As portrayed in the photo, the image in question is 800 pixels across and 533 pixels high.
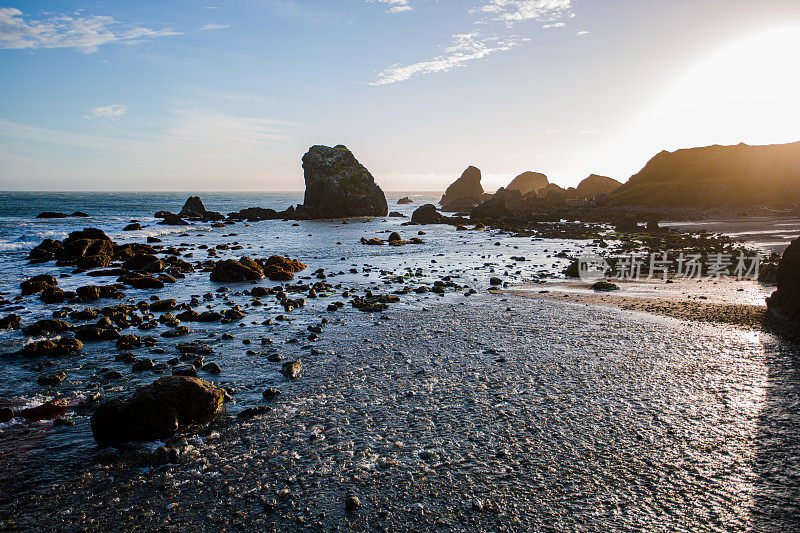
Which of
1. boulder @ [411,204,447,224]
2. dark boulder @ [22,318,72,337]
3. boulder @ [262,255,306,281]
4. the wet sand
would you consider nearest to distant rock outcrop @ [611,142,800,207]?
boulder @ [411,204,447,224]

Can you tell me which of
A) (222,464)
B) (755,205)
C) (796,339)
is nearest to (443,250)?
(796,339)

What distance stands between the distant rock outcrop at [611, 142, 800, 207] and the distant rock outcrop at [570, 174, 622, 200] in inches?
1310

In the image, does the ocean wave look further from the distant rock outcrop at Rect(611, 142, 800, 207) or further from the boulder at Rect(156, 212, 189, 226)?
the distant rock outcrop at Rect(611, 142, 800, 207)

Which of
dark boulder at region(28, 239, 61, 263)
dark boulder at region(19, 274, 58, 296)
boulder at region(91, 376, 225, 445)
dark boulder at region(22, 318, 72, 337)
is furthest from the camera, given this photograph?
dark boulder at region(28, 239, 61, 263)

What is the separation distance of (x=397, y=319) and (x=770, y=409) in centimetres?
1213

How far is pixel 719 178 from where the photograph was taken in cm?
9375

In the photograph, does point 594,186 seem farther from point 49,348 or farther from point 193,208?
point 49,348

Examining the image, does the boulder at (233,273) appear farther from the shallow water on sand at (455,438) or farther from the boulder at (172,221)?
the boulder at (172,221)

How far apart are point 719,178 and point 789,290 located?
98.6 meters

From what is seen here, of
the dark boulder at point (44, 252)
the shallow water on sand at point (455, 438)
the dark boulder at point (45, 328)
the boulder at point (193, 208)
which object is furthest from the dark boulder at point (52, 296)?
the boulder at point (193, 208)

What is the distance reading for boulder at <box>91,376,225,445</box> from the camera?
340 inches

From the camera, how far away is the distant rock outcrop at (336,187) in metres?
107

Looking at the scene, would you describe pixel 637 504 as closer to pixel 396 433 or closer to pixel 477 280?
pixel 396 433

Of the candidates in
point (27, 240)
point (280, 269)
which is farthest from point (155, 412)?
point (27, 240)
